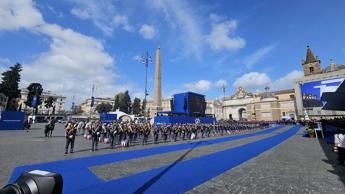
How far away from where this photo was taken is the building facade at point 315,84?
30909 mm

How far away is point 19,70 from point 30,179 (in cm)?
7585

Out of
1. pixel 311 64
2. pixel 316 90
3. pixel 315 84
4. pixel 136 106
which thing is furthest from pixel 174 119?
pixel 136 106

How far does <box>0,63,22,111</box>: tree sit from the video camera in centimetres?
7092

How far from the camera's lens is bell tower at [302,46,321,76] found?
56156 mm

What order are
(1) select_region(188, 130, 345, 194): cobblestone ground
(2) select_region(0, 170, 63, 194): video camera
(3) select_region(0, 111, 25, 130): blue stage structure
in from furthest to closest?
(3) select_region(0, 111, 25, 130): blue stage structure < (1) select_region(188, 130, 345, 194): cobblestone ground < (2) select_region(0, 170, 63, 194): video camera

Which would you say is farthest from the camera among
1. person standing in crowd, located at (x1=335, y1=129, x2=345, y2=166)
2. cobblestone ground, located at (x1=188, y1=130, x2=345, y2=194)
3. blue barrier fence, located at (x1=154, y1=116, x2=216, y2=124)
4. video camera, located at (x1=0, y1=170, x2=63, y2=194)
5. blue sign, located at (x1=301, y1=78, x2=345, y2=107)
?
blue barrier fence, located at (x1=154, y1=116, x2=216, y2=124)

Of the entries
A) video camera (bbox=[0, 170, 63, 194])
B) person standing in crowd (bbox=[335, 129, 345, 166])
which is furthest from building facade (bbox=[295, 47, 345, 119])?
video camera (bbox=[0, 170, 63, 194])

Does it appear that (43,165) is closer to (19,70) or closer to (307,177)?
(307,177)

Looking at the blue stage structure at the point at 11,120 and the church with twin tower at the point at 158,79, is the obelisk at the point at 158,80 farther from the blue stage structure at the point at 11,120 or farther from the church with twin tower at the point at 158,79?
the blue stage structure at the point at 11,120

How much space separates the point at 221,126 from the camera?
2788 cm

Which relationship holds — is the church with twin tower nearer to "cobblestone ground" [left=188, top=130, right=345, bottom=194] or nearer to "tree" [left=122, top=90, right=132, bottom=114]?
"cobblestone ground" [left=188, top=130, right=345, bottom=194]

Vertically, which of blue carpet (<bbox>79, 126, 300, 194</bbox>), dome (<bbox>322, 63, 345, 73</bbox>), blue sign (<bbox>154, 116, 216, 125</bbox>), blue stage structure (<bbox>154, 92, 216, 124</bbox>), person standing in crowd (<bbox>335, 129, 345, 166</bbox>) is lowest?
blue carpet (<bbox>79, 126, 300, 194</bbox>)

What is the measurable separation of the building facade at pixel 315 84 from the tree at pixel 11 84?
259ft

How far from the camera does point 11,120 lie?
2470cm
